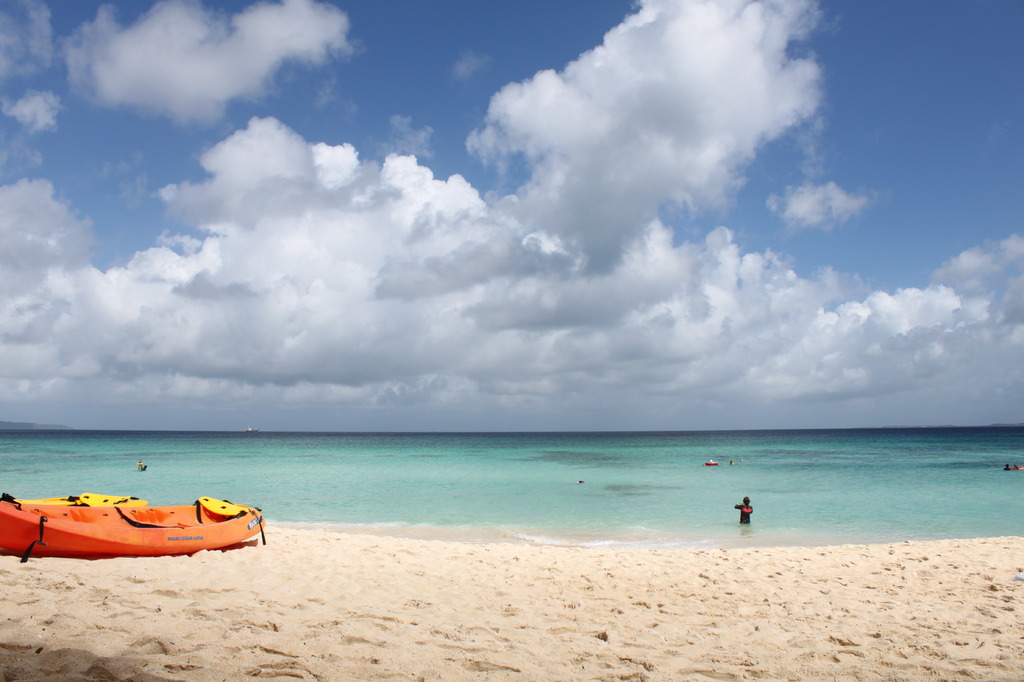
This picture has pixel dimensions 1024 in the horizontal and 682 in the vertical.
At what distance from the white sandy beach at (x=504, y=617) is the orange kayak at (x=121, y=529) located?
28cm

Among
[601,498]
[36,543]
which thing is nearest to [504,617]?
[36,543]

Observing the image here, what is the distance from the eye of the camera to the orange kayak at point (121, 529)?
9164 millimetres

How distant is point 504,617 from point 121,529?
22.1 ft

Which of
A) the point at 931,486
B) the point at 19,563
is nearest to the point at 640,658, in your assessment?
the point at 19,563

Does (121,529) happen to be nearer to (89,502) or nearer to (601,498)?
(89,502)

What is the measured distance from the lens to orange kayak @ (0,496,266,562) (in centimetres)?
916

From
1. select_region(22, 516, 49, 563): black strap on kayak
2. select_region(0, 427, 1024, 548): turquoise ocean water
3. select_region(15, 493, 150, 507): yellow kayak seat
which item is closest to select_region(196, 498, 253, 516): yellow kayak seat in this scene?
select_region(15, 493, 150, 507): yellow kayak seat

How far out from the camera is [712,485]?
30828 millimetres

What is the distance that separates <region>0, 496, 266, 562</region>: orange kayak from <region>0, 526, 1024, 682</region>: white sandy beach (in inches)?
10.9

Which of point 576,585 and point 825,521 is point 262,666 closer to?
point 576,585

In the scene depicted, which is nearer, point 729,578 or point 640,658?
point 640,658

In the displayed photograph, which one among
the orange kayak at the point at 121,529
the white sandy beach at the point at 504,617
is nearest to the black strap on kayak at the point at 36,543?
the orange kayak at the point at 121,529

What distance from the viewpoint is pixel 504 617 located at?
752cm

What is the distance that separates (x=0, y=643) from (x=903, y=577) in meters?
12.5
